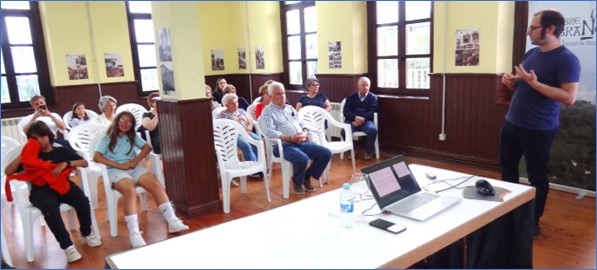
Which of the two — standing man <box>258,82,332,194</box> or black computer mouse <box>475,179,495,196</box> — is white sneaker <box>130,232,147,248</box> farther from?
black computer mouse <box>475,179,495,196</box>

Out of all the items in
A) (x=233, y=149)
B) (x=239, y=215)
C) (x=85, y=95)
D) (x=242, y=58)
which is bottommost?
(x=239, y=215)

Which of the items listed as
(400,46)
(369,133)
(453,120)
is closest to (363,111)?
(369,133)

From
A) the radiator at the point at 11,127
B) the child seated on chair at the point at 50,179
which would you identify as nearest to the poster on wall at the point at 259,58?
the radiator at the point at 11,127

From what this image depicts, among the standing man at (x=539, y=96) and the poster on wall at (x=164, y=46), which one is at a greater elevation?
the poster on wall at (x=164, y=46)

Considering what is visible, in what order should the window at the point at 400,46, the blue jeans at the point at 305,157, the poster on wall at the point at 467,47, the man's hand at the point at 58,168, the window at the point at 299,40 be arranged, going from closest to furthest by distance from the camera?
the man's hand at the point at 58,168 → the blue jeans at the point at 305,157 → the poster on wall at the point at 467,47 → the window at the point at 400,46 → the window at the point at 299,40

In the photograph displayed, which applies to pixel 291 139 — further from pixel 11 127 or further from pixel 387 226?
pixel 11 127

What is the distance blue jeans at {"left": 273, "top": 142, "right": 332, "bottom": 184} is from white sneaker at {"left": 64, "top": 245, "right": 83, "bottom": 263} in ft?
6.11

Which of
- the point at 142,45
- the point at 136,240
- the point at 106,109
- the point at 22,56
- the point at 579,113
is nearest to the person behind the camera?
the point at 136,240

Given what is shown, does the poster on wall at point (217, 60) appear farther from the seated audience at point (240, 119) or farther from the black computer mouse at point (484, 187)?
the black computer mouse at point (484, 187)

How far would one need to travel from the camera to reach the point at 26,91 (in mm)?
6254

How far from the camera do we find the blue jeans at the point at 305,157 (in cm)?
395

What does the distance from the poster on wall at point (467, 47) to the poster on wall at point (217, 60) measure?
452cm

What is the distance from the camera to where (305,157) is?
395 centimetres

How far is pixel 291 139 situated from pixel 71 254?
200cm
